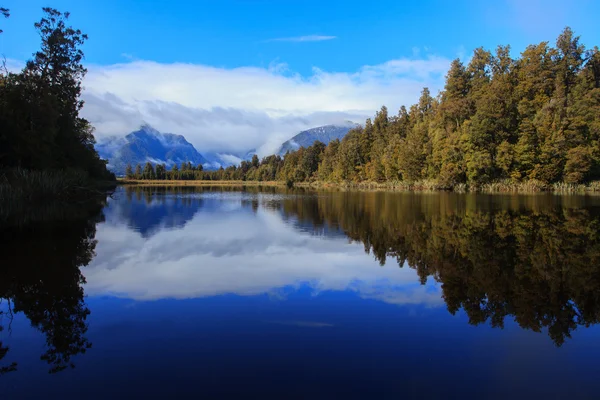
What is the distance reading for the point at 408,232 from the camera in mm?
15328

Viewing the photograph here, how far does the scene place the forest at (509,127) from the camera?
160 ft

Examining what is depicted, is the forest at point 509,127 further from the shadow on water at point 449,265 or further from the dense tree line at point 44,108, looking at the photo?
the dense tree line at point 44,108

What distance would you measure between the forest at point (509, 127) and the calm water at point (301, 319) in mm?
42116

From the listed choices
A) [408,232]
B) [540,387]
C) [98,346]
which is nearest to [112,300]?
[98,346]

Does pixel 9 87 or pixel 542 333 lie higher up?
pixel 9 87

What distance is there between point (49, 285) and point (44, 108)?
24.0 metres

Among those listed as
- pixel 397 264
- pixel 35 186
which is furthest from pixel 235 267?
pixel 35 186

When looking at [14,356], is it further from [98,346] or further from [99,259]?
[99,259]

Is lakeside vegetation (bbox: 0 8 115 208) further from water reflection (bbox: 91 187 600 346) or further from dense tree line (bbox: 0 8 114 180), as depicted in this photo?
water reflection (bbox: 91 187 600 346)

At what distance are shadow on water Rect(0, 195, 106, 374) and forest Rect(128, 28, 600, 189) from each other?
49.6 meters

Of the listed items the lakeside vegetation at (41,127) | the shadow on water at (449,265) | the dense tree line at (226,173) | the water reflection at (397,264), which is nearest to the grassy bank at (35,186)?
the lakeside vegetation at (41,127)

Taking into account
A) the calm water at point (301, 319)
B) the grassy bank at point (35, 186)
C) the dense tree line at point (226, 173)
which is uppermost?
the dense tree line at point (226, 173)

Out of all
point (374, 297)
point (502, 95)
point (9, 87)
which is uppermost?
point (502, 95)

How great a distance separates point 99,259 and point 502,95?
5719 cm
